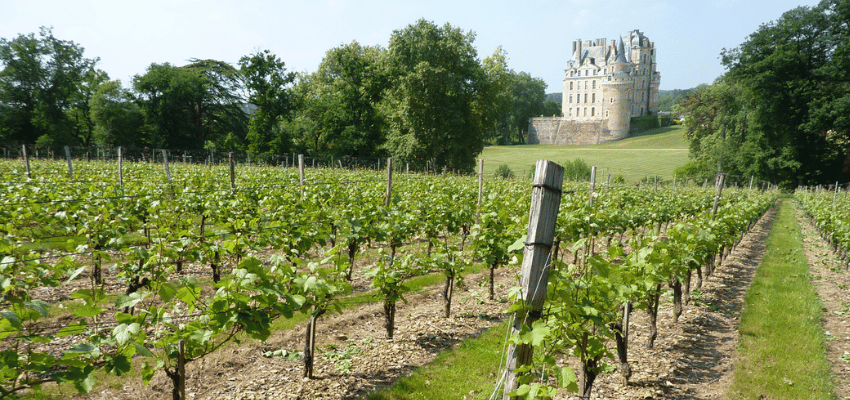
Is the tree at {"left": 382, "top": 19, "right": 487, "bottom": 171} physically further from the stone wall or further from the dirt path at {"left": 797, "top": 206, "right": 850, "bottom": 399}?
the stone wall

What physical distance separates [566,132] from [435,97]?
188ft

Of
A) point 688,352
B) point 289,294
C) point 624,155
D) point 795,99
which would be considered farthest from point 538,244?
point 624,155

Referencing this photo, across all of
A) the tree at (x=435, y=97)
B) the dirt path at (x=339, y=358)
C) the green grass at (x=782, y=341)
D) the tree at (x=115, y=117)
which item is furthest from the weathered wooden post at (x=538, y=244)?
the tree at (x=115, y=117)

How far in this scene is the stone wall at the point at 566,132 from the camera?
262 feet

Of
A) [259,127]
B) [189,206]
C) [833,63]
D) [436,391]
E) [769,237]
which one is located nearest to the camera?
[436,391]

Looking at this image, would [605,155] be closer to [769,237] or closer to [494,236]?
[769,237]

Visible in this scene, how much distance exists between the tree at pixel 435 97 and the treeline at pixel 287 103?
0.24ft

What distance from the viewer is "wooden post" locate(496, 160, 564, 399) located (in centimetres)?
245

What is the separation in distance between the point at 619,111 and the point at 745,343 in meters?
82.4

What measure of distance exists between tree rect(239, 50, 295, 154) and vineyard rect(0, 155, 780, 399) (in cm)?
2715

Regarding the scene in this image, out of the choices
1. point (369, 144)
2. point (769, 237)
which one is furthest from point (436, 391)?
point (369, 144)

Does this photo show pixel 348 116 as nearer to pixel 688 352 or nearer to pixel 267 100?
pixel 267 100

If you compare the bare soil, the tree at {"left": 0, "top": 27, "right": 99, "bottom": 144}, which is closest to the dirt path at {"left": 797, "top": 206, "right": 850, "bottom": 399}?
the bare soil

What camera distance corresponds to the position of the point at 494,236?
5840 millimetres
